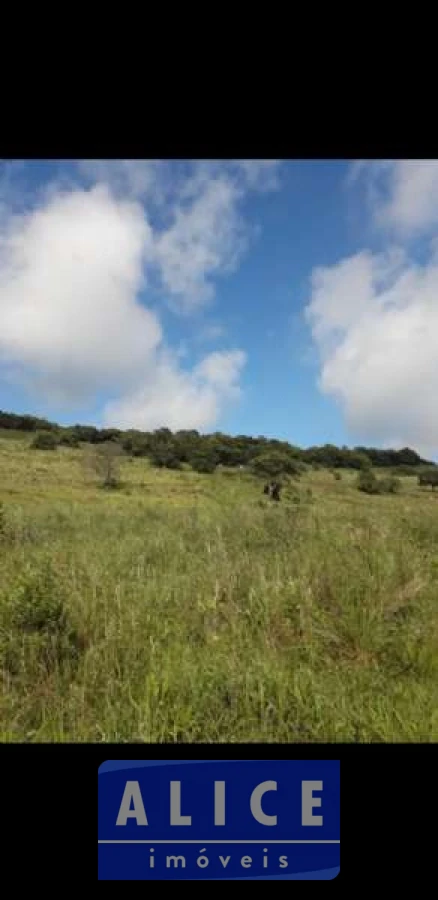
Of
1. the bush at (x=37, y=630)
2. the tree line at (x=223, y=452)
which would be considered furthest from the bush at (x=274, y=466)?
the bush at (x=37, y=630)

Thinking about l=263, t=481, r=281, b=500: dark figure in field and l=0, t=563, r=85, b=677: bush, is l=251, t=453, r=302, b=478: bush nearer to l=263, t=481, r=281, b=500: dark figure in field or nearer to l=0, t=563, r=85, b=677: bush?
l=263, t=481, r=281, b=500: dark figure in field

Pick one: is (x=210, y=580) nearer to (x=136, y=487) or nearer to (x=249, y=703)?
(x=249, y=703)

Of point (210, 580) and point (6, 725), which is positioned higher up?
point (210, 580)

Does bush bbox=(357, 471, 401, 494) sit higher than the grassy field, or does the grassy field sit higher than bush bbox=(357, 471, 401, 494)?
bush bbox=(357, 471, 401, 494)

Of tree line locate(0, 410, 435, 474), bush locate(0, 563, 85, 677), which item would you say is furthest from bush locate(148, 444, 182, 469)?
bush locate(0, 563, 85, 677)

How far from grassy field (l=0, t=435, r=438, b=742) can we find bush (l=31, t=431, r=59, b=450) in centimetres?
593

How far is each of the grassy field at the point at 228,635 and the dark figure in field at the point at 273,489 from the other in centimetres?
254

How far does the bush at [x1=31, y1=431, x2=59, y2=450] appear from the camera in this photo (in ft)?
35.0

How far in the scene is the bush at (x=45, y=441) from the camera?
35.0ft
